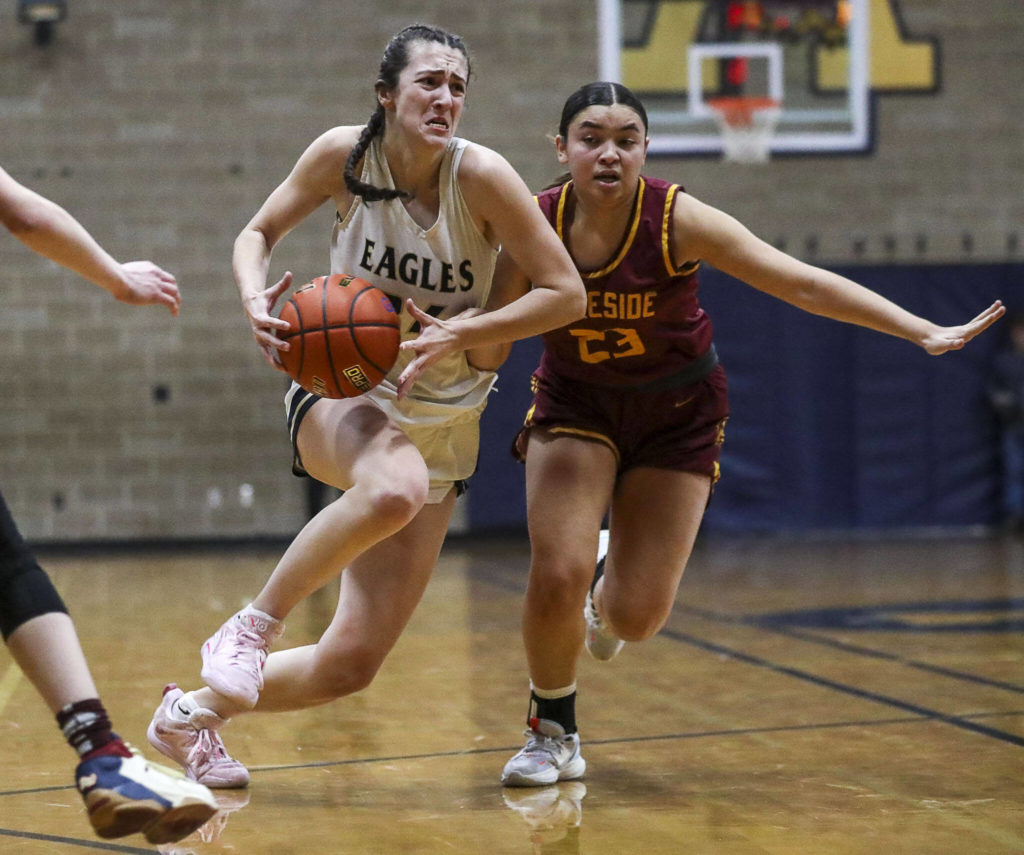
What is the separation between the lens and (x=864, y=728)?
3.94 meters

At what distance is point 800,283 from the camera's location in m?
3.43

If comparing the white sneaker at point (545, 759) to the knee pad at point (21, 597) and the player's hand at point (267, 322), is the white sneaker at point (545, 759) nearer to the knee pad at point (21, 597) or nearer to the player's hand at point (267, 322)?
the player's hand at point (267, 322)

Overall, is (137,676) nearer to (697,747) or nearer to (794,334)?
(697,747)

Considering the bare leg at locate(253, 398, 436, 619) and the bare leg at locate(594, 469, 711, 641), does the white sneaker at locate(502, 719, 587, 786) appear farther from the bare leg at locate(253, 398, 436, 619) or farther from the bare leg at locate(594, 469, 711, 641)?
the bare leg at locate(253, 398, 436, 619)

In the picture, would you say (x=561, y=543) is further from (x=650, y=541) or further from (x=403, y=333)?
(x=403, y=333)

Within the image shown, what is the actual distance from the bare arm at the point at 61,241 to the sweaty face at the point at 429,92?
2.76 feet

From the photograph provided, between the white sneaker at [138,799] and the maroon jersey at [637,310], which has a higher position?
the maroon jersey at [637,310]

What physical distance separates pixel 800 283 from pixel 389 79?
1.11m

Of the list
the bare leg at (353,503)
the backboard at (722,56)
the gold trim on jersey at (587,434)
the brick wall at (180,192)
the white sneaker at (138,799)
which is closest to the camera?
the white sneaker at (138,799)

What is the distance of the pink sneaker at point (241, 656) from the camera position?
9.54 feet

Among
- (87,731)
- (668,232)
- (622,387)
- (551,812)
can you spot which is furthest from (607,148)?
(87,731)

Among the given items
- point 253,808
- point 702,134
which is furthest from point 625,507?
point 702,134

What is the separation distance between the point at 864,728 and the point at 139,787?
2.31 m

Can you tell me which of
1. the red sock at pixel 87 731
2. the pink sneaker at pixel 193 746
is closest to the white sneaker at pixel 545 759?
the pink sneaker at pixel 193 746
